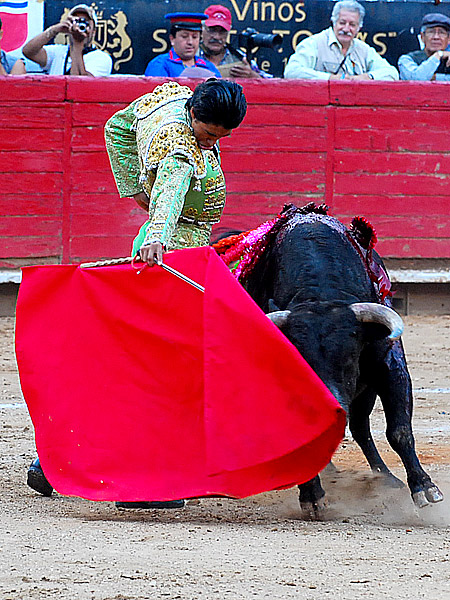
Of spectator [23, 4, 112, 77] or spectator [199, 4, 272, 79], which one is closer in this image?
spectator [23, 4, 112, 77]

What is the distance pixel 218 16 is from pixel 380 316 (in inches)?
147

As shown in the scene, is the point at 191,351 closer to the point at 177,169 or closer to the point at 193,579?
the point at 177,169

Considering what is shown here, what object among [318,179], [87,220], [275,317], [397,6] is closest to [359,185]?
[318,179]

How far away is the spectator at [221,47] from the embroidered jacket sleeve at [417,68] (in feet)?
3.44

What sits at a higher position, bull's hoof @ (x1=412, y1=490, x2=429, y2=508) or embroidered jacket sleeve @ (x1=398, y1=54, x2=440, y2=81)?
embroidered jacket sleeve @ (x1=398, y1=54, x2=440, y2=81)

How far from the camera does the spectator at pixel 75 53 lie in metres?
5.89

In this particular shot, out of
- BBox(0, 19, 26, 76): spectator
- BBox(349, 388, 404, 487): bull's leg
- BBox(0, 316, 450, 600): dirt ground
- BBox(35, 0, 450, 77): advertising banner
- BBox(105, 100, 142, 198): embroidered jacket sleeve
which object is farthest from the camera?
BBox(35, 0, 450, 77): advertising banner

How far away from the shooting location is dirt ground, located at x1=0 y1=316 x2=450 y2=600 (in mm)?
A: 2043

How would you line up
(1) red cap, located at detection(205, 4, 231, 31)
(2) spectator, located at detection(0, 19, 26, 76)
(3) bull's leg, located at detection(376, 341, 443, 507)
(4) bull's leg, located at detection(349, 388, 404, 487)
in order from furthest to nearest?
1. (2) spectator, located at detection(0, 19, 26, 76)
2. (1) red cap, located at detection(205, 4, 231, 31)
3. (4) bull's leg, located at detection(349, 388, 404, 487)
4. (3) bull's leg, located at detection(376, 341, 443, 507)

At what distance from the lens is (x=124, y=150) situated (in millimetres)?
3143

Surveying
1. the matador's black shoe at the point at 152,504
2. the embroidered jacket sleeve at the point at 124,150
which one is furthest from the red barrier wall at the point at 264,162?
the matador's black shoe at the point at 152,504

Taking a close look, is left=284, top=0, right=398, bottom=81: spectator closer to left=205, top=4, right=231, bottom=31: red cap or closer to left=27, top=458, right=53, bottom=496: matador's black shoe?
left=205, top=4, right=231, bottom=31: red cap

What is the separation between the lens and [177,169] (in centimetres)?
275

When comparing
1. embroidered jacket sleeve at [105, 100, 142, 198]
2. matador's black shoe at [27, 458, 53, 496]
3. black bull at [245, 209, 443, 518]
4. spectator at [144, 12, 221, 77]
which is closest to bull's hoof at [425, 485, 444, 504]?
black bull at [245, 209, 443, 518]
